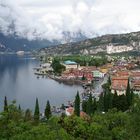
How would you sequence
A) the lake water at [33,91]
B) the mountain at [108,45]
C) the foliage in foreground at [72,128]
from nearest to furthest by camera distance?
the foliage in foreground at [72,128] → the lake water at [33,91] → the mountain at [108,45]

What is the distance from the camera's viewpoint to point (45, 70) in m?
91.4

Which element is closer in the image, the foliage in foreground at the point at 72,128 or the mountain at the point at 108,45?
the foliage in foreground at the point at 72,128

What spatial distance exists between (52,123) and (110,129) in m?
2.57

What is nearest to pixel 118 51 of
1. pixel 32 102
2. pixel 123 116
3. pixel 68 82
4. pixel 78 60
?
pixel 78 60

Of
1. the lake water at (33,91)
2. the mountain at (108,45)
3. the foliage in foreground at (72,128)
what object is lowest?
the lake water at (33,91)

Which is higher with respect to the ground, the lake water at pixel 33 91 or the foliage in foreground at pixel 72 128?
the foliage in foreground at pixel 72 128

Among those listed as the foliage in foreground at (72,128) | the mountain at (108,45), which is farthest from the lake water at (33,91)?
the mountain at (108,45)

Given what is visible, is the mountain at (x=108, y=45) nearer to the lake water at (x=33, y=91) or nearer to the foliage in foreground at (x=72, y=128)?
the lake water at (x=33, y=91)

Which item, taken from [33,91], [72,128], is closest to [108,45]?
[33,91]

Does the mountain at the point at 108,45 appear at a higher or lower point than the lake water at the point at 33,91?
higher

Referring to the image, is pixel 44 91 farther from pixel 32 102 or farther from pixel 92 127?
pixel 92 127

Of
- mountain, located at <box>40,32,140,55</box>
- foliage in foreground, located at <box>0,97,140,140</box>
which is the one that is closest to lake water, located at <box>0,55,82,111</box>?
foliage in foreground, located at <box>0,97,140,140</box>

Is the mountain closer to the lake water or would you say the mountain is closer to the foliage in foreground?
the lake water

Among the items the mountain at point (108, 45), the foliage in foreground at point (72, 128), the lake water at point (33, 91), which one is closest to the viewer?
the foliage in foreground at point (72, 128)
